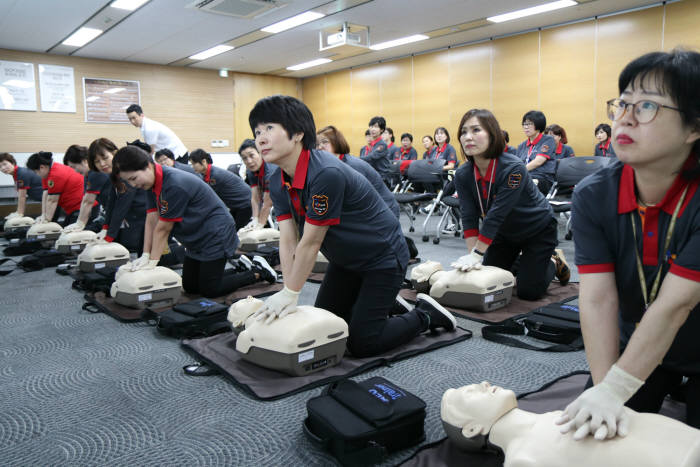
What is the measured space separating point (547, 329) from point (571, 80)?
19.4 feet

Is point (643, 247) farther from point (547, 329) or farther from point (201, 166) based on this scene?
point (201, 166)

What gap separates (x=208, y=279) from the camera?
328cm

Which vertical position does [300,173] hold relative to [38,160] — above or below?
below

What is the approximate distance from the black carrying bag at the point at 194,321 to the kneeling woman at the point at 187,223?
1.96 ft

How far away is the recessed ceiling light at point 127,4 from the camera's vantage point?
580 cm

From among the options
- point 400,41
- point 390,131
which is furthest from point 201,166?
point 390,131

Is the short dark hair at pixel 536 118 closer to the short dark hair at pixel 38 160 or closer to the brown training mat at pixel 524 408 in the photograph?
the brown training mat at pixel 524 408

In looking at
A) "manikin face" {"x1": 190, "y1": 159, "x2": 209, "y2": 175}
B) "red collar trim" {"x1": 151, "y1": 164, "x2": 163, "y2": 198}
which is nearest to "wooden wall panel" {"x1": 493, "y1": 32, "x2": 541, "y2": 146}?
"manikin face" {"x1": 190, "y1": 159, "x2": 209, "y2": 175}

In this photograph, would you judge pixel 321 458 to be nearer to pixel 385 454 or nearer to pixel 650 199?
pixel 385 454

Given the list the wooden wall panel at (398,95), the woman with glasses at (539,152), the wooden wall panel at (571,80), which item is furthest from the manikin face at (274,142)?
the wooden wall panel at (398,95)

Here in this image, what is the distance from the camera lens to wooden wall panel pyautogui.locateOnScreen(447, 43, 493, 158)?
8.14 meters

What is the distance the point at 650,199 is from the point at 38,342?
110 inches

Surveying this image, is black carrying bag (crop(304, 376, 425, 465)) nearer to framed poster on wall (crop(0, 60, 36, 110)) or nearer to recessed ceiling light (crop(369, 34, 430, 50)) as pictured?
recessed ceiling light (crop(369, 34, 430, 50))

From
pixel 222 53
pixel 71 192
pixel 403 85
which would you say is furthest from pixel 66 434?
pixel 403 85
